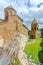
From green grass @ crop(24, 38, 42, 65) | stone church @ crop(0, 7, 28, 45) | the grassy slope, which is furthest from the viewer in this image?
stone church @ crop(0, 7, 28, 45)

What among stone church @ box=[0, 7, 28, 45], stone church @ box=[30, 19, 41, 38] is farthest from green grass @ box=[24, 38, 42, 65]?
stone church @ box=[30, 19, 41, 38]

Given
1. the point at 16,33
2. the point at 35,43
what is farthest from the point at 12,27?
the point at 35,43

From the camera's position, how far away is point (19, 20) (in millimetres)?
49031

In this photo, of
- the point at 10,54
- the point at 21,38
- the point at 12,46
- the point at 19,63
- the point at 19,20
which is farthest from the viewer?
the point at 19,20

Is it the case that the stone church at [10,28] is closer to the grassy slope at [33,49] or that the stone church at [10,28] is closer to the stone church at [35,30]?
the grassy slope at [33,49]

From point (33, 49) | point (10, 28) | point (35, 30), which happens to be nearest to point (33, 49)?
point (33, 49)

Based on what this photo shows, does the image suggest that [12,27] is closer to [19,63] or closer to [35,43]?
[35,43]

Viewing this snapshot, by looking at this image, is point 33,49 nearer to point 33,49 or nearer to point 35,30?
point 33,49

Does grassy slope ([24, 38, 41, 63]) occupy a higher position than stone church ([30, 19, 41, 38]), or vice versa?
stone church ([30, 19, 41, 38])

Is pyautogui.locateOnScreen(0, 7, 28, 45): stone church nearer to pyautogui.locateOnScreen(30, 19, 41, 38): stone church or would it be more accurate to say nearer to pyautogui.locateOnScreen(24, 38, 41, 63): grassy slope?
pyautogui.locateOnScreen(24, 38, 41, 63): grassy slope

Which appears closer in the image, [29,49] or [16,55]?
[16,55]

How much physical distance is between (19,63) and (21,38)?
911 cm

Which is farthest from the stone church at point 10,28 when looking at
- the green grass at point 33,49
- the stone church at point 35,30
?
the stone church at point 35,30

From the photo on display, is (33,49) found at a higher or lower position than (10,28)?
lower
